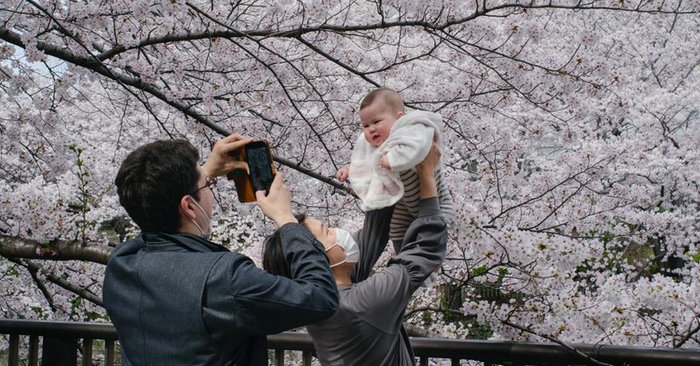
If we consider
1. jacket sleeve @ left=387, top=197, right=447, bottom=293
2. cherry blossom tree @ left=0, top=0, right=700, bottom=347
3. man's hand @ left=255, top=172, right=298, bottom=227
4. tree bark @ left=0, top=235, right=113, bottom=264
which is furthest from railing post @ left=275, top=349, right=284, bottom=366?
tree bark @ left=0, top=235, right=113, bottom=264

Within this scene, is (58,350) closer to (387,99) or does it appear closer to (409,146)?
(387,99)

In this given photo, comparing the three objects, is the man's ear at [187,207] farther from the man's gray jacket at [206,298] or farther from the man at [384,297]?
the man at [384,297]

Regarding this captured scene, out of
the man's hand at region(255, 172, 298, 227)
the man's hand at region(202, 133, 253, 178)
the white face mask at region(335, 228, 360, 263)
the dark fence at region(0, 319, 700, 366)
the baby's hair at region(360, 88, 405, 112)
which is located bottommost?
the dark fence at region(0, 319, 700, 366)

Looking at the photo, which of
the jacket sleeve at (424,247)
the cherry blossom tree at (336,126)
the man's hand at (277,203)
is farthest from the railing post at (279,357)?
the man's hand at (277,203)

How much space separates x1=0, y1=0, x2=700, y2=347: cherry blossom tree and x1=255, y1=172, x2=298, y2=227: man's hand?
625 millimetres

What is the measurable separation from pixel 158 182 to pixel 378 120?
841 millimetres

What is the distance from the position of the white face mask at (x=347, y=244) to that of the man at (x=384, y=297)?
0.15 ft

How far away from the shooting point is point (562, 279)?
325 centimetres

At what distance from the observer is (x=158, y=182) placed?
4.99 ft

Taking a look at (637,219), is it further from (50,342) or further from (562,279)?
(50,342)

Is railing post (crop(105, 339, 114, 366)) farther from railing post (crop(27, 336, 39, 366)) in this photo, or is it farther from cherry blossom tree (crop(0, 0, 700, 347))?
cherry blossom tree (crop(0, 0, 700, 347))

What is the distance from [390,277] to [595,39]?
10.8ft

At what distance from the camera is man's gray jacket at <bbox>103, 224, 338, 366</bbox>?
1.45 meters

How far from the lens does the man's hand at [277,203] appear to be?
164cm
